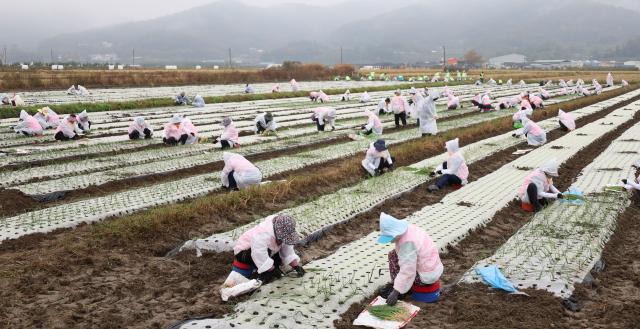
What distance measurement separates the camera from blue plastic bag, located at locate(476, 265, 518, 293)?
5938 mm

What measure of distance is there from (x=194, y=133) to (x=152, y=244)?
7.76 m

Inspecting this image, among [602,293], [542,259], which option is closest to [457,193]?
[542,259]

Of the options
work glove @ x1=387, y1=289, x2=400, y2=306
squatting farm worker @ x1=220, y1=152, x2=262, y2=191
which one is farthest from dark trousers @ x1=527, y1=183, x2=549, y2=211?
work glove @ x1=387, y1=289, x2=400, y2=306

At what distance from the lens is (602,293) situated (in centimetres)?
614

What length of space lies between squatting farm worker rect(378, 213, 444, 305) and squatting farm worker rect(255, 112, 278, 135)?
1126 cm

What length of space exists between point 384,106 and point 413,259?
16.6 m

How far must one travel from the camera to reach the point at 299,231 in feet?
25.0

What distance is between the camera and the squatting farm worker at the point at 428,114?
16516 mm

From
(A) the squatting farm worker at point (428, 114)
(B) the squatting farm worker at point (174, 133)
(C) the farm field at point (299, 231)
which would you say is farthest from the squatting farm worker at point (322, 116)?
(B) the squatting farm worker at point (174, 133)

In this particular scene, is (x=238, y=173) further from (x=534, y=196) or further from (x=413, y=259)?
(x=413, y=259)

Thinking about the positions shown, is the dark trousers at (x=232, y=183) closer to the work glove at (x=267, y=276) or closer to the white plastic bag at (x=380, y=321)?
the work glove at (x=267, y=276)

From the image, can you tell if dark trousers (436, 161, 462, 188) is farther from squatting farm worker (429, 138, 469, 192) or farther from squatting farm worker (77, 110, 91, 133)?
squatting farm worker (77, 110, 91, 133)

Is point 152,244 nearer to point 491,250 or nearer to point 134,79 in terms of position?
point 491,250

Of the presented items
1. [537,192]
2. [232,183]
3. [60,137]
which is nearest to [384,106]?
[60,137]
